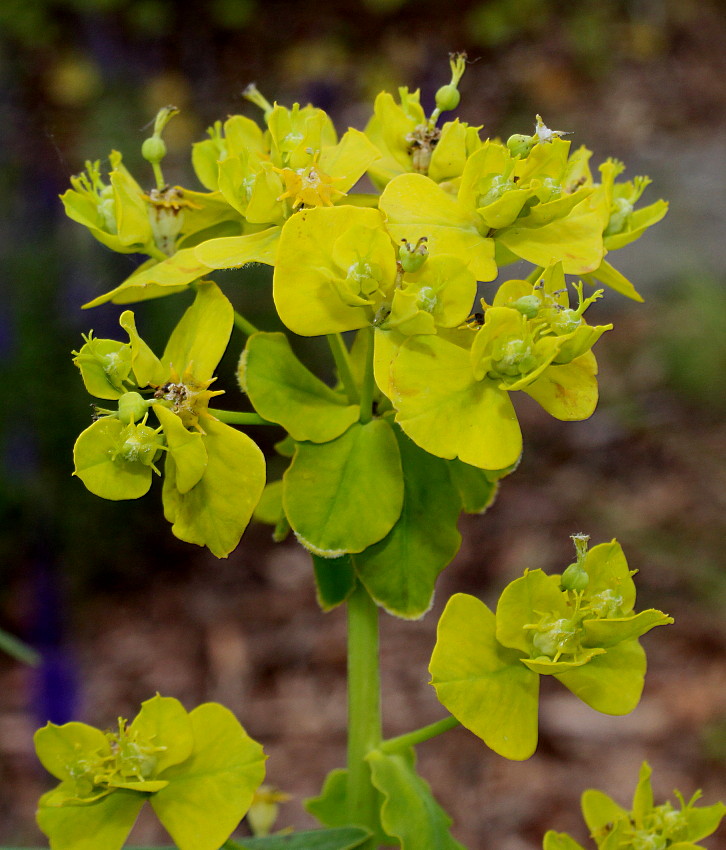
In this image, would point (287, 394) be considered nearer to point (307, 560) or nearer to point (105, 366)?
point (105, 366)

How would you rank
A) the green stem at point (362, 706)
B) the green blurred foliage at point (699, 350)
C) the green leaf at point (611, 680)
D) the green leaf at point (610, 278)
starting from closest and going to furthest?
the green leaf at point (611, 680) < the green leaf at point (610, 278) < the green stem at point (362, 706) < the green blurred foliage at point (699, 350)

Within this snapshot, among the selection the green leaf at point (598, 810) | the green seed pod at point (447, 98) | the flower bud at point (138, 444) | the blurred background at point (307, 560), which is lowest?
the blurred background at point (307, 560)

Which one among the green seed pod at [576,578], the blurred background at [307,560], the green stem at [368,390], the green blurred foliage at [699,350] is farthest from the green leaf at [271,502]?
the green blurred foliage at [699,350]

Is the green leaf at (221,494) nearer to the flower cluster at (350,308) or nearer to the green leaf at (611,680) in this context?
the flower cluster at (350,308)

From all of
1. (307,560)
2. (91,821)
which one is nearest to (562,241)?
(91,821)

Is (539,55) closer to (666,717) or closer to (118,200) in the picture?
(666,717)

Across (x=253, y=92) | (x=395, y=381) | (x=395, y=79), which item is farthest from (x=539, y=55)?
(x=395, y=381)

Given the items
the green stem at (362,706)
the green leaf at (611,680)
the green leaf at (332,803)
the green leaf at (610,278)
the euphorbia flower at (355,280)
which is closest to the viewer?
the euphorbia flower at (355,280)
